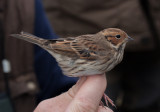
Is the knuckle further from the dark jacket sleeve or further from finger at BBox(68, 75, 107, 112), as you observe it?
the dark jacket sleeve

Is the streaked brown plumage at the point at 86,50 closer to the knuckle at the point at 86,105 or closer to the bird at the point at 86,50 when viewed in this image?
the bird at the point at 86,50

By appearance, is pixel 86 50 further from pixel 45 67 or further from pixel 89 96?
pixel 45 67

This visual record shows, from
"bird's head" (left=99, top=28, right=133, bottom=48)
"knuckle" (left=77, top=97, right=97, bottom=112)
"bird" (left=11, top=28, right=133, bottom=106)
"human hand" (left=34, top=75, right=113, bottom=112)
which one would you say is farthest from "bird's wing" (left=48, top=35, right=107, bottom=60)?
"knuckle" (left=77, top=97, right=97, bottom=112)

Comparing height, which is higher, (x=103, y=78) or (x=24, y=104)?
(x=103, y=78)

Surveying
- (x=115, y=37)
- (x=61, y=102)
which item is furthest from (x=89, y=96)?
(x=115, y=37)

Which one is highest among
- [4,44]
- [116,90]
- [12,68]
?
[4,44]

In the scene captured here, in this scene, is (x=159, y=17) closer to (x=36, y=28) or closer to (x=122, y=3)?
(x=122, y=3)

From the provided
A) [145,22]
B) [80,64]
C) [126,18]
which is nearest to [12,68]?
[80,64]
